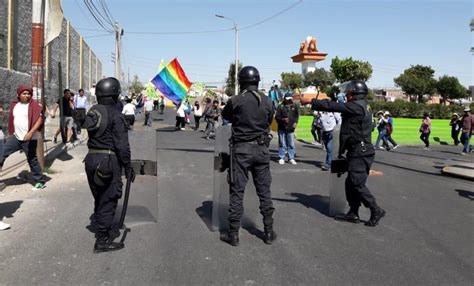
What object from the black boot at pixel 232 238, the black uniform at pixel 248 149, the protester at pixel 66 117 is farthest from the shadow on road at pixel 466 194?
the protester at pixel 66 117

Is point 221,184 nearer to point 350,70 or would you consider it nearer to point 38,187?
point 38,187

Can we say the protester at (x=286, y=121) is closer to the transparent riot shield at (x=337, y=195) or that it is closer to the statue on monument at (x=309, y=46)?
the transparent riot shield at (x=337, y=195)

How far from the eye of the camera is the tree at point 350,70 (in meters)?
67.9

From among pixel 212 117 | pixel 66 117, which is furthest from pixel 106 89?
pixel 212 117

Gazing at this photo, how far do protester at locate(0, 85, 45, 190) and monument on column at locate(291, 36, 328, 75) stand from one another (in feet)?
169

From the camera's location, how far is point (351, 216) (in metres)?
5.53

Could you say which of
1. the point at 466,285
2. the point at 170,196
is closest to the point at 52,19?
the point at 170,196

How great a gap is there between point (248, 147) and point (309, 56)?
53.4 m

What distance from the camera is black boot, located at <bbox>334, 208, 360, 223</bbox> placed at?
18.1 ft

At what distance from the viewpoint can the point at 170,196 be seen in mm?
6730

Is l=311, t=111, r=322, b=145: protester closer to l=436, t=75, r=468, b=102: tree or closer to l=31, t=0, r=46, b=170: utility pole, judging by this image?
l=31, t=0, r=46, b=170: utility pole

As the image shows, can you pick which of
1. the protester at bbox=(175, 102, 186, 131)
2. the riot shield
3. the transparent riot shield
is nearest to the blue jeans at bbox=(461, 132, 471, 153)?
the protester at bbox=(175, 102, 186, 131)

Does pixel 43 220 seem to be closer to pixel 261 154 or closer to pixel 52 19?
pixel 261 154

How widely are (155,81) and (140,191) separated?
12477 mm
